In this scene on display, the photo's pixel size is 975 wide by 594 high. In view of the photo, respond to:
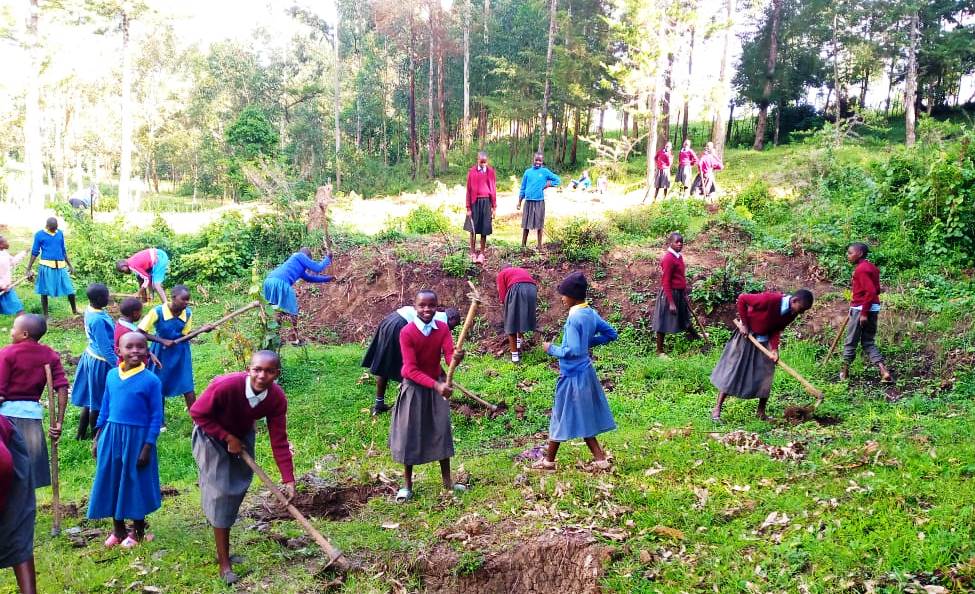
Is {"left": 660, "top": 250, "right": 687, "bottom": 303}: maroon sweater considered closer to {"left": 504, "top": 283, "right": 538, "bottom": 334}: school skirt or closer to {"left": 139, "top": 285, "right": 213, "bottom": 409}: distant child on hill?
{"left": 504, "top": 283, "right": 538, "bottom": 334}: school skirt

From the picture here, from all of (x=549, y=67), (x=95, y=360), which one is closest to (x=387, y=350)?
(x=95, y=360)

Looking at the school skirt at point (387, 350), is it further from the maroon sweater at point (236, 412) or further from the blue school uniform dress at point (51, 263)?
the blue school uniform dress at point (51, 263)

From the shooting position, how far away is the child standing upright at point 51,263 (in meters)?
11.9

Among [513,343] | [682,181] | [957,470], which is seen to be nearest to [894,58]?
[682,181]

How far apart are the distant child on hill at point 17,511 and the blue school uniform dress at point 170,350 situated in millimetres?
3252

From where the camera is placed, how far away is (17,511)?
3.81m

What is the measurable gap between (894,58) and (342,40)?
32.5m

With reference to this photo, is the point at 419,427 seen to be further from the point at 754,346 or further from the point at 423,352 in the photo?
the point at 754,346

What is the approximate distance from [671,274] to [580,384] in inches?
168

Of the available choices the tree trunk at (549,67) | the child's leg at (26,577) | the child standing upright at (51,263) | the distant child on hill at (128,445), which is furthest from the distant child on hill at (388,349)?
the tree trunk at (549,67)

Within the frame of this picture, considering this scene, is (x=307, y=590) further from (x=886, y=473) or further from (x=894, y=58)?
(x=894, y=58)

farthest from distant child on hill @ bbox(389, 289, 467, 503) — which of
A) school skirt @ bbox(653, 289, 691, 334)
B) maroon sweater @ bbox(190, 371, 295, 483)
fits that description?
school skirt @ bbox(653, 289, 691, 334)

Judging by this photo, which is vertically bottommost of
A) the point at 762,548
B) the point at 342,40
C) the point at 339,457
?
the point at 339,457

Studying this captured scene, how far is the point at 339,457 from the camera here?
7094 mm
